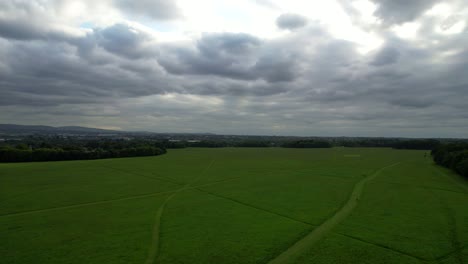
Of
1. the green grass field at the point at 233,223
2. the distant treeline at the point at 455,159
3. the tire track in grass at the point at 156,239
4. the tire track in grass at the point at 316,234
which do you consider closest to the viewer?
the tire track in grass at the point at 156,239

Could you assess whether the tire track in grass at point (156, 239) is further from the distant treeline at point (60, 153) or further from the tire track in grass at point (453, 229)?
the distant treeline at point (60, 153)

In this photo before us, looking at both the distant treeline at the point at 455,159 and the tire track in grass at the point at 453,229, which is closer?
the tire track in grass at the point at 453,229

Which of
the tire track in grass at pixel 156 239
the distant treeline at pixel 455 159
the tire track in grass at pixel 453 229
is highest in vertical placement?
the distant treeline at pixel 455 159

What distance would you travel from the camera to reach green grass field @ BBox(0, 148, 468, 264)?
66.6 ft

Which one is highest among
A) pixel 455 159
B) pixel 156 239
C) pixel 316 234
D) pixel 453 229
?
pixel 455 159

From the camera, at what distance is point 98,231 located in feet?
82.1

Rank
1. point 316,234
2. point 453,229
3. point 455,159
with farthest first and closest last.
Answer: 1. point 455,159
2. point 453,229
3. point 316,234

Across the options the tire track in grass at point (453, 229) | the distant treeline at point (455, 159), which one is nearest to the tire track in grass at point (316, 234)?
the tire track in grass at point (453, 229)

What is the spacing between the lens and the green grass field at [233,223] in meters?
20.3

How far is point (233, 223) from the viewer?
27.8 metres

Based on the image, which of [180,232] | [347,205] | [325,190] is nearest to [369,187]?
[325,190]

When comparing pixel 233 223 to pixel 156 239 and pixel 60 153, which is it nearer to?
pixel 156 239

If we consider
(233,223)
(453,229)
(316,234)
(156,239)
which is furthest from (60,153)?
(453,229)

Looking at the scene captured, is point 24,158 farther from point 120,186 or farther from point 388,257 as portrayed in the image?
point 388,257
